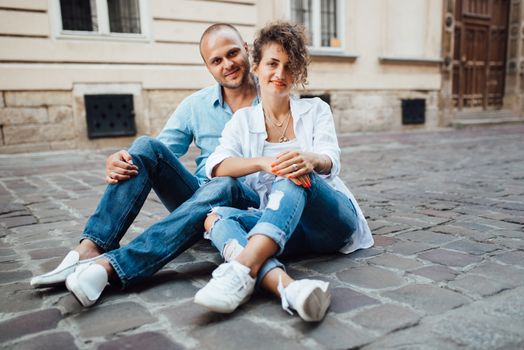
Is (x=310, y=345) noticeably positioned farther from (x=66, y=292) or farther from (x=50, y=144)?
(x=50, y=144)

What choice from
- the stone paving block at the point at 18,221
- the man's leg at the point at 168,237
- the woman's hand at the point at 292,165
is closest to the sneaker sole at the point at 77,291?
the man's leg at the point at 168,237

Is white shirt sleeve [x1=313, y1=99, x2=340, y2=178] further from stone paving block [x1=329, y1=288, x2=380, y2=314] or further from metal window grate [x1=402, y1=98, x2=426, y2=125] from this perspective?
metal window grate [x1=402, y1=98, x2=426, y2=125]

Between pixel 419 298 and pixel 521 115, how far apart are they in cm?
1357

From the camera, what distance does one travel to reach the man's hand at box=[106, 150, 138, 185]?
6.95 ft

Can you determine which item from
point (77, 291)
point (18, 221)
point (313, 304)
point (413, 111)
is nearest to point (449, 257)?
point (313, 304)

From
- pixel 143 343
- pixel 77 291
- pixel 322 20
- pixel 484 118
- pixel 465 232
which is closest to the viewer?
pixel 143 343

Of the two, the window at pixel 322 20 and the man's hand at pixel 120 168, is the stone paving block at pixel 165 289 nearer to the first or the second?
the man's hand at pixel 120 168

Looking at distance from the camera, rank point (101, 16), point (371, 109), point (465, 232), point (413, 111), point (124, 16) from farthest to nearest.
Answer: point (413, 111) < point (371, 109) < point (124, 16) < point (101, 16) < point (465, 232)

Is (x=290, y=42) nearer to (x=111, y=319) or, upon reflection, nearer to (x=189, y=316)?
(x=189, y=316)

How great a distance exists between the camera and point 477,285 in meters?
1.95

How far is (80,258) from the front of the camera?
203 centimetres

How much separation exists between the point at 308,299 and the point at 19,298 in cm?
128

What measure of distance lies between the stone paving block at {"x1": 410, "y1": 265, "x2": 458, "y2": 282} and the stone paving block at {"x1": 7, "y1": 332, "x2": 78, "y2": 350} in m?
1.49

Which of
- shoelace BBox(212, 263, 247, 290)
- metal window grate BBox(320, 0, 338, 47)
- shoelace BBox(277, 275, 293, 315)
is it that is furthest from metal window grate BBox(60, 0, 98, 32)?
shoelace BBox(277, 275, 293, 315)
